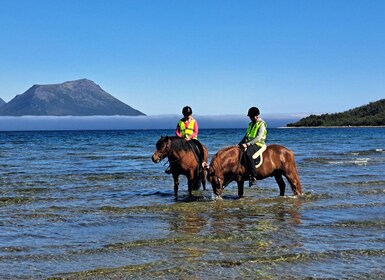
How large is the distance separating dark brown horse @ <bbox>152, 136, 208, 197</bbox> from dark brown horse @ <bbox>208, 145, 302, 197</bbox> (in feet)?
2.77

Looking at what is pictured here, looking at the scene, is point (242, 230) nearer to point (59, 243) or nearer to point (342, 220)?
point (342, 220)

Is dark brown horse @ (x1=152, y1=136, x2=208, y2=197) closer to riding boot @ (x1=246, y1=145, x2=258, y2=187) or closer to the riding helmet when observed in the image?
the riding helmet

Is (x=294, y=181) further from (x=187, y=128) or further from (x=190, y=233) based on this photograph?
(x=190, y=233)

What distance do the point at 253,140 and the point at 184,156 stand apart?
1.94 meters

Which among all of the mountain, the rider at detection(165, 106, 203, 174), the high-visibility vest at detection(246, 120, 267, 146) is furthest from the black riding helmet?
the mountain

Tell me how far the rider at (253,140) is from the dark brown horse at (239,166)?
188mm

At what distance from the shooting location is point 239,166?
504 inches

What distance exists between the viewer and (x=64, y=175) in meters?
20.7

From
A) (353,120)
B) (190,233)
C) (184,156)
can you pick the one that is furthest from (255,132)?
(353,120)

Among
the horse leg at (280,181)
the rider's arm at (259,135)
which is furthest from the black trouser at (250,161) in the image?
the horse leg at (280,181)

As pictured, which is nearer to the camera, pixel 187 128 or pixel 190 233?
pixel 190 233

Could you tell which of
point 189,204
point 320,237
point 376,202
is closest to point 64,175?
point 189,204

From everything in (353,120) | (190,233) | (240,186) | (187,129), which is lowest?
A: (190,233)

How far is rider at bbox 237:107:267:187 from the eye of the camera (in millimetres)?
12734
